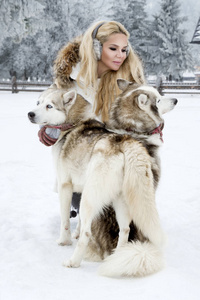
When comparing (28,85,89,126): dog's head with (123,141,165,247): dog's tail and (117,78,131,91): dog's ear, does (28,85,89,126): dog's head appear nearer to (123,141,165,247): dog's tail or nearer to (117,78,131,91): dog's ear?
(117,78,131,91): dog's ear

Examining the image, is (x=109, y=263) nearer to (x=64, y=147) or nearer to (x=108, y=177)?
(x=108, y=177)

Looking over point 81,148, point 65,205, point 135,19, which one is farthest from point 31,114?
point 135,19

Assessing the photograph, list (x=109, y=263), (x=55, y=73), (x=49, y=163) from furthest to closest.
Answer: (x=49, y=163), (x=55, y=73), (x=109, y=263)

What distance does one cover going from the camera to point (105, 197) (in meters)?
2.47

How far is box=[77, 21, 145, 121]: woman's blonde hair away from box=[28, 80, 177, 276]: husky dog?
463 mm

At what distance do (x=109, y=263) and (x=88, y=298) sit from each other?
0.30 meters

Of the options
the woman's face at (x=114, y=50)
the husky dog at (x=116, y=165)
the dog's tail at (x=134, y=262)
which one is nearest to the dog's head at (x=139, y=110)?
the husky dog at (x=116, y=165)

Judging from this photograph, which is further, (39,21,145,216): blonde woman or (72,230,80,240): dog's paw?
(39,21,145,216): blonde woman

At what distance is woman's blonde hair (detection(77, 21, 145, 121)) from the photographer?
347 cm

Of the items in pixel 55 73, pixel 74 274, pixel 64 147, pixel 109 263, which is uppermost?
pixel 55 73

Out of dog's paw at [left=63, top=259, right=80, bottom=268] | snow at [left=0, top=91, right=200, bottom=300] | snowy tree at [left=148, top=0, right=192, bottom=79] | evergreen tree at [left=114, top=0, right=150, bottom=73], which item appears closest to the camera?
snow at [left=0, top=91, right=200, bottom=300]

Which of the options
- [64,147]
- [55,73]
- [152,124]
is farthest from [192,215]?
[55,73]

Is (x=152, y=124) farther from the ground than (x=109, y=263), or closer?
farther from the ground

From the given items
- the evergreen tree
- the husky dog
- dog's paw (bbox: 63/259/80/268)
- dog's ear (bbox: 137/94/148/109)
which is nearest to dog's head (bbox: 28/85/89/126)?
the husky dog
